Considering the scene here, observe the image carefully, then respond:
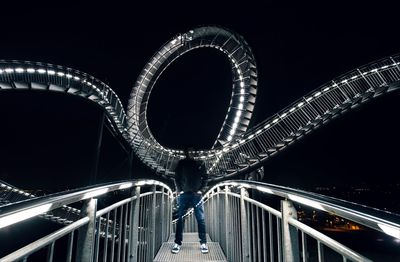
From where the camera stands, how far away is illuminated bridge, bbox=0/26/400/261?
173 cm

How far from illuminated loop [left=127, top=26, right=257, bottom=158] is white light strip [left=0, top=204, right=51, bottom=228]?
2044 centimetres

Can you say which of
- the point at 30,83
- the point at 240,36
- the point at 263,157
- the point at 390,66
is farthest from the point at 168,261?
the point at 240,36

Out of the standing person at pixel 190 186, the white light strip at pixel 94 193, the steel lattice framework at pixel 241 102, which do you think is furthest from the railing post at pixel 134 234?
the steel lattice framework at pixel 241 102

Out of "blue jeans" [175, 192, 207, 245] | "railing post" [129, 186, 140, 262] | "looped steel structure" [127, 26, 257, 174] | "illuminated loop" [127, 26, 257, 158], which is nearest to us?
"railing post" [129, 186, 140, 262]

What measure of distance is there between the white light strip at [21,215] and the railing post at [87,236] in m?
0.75

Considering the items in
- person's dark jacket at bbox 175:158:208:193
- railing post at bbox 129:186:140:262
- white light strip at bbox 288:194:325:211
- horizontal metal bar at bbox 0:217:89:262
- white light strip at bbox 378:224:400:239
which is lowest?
railing post at bbox 129:186:140:262

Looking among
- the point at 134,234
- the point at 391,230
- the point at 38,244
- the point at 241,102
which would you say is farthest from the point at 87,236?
the point at 241,102

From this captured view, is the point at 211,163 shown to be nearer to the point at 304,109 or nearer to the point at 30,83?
the point at 304,109

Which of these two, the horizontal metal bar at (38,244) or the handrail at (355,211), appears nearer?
the handrail at (355,211)

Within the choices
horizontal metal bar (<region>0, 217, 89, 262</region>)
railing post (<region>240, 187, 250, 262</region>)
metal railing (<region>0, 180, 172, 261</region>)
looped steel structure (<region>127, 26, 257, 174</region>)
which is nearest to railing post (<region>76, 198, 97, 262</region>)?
metal railing (<region>0, 180, 172, 261</region>)

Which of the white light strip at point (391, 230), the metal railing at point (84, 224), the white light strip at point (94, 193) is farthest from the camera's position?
the white light strip at point (94, 193)

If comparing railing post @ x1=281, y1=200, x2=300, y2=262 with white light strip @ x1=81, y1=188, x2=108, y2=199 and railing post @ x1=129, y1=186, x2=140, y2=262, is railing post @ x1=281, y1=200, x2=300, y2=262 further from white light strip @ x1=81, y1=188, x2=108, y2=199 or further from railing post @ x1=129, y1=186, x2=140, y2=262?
railing post @ x1=129, y1=186, x2=140, y2=262

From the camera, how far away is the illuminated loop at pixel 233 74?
22938mm

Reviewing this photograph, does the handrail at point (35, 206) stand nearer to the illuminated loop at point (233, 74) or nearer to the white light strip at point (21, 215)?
the white light strip at point (21, 215)
